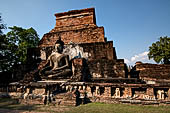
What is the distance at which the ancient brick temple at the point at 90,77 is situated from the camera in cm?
448

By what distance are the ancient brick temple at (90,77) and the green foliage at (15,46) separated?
478 centimetres

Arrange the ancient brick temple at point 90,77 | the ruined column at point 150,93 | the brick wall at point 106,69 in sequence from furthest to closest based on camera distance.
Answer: the brick wall at point 106,69, the ancient brick temple at point 90,77, the ruined column at point 150,93

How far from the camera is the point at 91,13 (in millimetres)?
12820

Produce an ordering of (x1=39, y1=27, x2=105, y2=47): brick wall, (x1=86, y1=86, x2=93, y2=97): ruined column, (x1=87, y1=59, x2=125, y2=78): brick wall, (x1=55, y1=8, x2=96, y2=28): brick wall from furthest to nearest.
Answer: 1. (x1=55, y1=8, x2=96, y2=28): brick wall
2. (x1=39, y1=27, x2=105, y2=47): brick wall
3. (x1=87, y1=59, x2=125, y2=78): brick wall
4. (x1=86, y1=86, x2=93, y2=97): ruined column

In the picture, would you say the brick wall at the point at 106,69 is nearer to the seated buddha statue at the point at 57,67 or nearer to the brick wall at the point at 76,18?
the seated buddha statue at the point at 57,67

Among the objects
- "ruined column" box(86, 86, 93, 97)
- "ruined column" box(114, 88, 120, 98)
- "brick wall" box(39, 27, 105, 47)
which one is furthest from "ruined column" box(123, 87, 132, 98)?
"brick wall" box(39, 27, 105, 47)

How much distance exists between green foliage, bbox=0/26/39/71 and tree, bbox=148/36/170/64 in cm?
1862

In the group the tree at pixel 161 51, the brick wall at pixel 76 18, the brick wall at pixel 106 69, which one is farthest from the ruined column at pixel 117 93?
the tree at pixel 161 51

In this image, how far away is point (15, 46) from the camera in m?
15.5

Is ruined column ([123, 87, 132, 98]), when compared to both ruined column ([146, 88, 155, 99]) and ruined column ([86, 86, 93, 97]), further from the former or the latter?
ruined column ([86, 86, 93, 97])

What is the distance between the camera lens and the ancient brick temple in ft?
14.7

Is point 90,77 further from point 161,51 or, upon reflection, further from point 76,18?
point 161,51

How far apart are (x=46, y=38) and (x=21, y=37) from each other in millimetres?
7285

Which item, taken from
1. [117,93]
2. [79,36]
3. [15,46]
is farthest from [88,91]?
[15,46]
